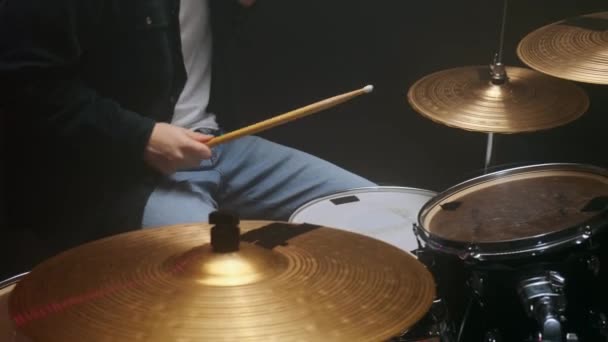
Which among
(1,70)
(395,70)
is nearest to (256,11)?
(395,70)

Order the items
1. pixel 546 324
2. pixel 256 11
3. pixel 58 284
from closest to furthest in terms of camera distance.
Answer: pixel 58 284 < pixel 546 324 < pixel 256 11

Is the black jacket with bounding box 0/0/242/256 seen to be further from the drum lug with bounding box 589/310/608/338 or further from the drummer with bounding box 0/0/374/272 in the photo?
the drum lug with bounding box 589/310/608/338

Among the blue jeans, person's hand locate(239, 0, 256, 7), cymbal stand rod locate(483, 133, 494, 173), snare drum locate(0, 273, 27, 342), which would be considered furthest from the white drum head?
snare drum locate(0, 273, 27, 342)

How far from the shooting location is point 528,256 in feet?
4.98

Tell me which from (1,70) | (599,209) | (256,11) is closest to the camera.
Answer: (599,209)

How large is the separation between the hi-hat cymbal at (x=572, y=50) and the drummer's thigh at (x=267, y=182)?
0.56 metres

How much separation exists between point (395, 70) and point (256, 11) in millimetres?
475

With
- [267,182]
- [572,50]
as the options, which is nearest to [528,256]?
[572,50]

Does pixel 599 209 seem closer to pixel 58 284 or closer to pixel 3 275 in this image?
pixel 58 284

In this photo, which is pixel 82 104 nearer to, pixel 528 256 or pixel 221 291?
pixel 221 291

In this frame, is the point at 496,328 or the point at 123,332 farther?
the point at 496,328

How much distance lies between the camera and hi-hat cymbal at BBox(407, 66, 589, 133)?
6.62 feet

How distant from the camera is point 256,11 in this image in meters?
2.54

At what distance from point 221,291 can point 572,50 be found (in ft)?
4.08
